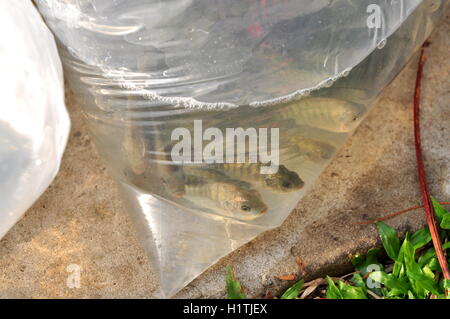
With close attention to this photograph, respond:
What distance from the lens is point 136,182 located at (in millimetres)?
1979

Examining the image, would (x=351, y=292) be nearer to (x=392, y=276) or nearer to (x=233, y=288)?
(x=392, y=276)

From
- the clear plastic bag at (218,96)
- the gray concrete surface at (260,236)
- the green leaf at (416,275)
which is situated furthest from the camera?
the gray concrete surface at (260,236)

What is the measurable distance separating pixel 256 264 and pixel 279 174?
11.7 inches

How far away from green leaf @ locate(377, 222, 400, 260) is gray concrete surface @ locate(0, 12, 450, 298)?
0.03 metres

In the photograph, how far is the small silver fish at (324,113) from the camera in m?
1.86

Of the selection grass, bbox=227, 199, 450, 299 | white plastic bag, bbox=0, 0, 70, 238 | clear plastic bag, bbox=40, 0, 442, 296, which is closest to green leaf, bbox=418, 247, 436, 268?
grass, bbox=227, 199, 450, 299

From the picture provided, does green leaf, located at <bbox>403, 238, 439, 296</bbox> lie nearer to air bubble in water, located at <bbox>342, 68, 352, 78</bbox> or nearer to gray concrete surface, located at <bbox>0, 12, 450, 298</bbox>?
gray concrete surface, located at <bbox>0, 12, 450, 298</bbox>

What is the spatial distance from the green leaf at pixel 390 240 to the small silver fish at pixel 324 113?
0.33m

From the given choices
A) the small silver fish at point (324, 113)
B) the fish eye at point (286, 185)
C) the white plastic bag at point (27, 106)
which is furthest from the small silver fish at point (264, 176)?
the white plastic bag at point (27, 106)

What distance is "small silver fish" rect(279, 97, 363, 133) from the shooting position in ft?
6.11

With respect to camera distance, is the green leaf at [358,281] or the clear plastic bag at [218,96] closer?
the clear plastic bag at [218,96]

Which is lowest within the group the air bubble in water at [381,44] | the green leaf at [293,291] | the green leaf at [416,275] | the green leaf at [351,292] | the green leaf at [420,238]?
the green leaf at [293,291]

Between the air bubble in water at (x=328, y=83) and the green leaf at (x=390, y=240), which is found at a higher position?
the air bubble in water at (x=328, y=83)

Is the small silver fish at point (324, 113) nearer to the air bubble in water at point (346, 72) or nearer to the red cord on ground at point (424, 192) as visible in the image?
the air bubble in water at point (346, 72)
